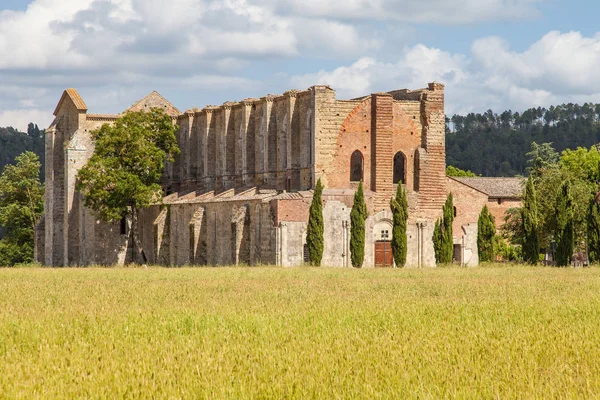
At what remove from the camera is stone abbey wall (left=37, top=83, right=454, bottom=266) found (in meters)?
56.8

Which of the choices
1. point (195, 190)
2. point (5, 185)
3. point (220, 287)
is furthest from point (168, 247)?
point (220, 287)

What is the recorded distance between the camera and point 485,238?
194ft

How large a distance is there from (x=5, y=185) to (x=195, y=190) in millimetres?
19045

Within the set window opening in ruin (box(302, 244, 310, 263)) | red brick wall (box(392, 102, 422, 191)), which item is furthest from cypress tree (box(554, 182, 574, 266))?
window opening in ruin (box(302, 244, 310, 263))

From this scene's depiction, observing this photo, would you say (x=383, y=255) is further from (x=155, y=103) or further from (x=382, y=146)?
(x=155, y=103)

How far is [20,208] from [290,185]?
2984 centimetres

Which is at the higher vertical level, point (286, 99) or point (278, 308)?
point (286, 99)

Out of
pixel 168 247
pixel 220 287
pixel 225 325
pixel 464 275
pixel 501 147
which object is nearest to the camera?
pixel 225 325

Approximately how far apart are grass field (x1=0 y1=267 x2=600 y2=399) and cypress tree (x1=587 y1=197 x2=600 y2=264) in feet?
67.2

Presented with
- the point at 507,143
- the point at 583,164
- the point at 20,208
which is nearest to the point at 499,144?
the point at 507,143

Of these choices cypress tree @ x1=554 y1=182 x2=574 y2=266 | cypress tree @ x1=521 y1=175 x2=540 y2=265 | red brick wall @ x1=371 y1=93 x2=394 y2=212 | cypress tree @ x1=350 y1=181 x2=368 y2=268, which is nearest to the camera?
cypress tree @ x1=554 y1=182 x2=574 y2=266

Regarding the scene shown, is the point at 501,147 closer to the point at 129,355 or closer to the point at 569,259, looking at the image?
the point at 569,259

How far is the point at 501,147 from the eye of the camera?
184500mm

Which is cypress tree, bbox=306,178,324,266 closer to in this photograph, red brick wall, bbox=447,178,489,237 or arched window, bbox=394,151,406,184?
arched window, bbox=394,151,406,184
